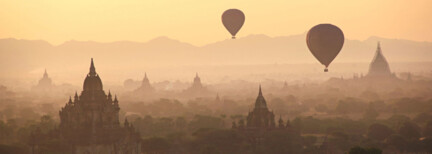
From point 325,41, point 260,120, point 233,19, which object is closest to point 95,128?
point 260,120

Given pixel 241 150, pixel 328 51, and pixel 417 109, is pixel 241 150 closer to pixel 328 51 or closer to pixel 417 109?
pixel 328 51

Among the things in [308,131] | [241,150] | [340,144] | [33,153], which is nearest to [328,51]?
[308,131]

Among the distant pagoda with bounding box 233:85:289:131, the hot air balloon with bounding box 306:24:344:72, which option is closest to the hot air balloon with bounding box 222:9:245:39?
the hot air balloon with bounding box 306:24:344:72

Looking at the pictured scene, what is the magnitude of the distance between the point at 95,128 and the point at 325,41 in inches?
2125

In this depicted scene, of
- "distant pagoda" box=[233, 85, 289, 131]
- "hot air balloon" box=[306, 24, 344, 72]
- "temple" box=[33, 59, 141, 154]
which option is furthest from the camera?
"hot air balloon" box=[306, 24, 344, 72]

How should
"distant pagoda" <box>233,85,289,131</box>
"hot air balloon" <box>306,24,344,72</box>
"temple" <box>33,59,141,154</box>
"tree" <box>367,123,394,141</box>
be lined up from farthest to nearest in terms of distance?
"hot air balloon" <box>306,24,344,72</box>, "tree" <box>367,123,394,141</box>, "distant pagoda" <box>233,85,289,131</box>, "temple" <box>33,59,141,154</box>

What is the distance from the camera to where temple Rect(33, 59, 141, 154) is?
81.9 metres

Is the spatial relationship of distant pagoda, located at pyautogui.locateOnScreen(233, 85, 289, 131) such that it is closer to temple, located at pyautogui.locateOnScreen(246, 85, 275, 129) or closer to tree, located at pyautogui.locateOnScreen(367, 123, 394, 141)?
temple, located at pyautogui.locateOnScreen(246, 85, 275, 129)

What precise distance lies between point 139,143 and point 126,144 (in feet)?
5.37

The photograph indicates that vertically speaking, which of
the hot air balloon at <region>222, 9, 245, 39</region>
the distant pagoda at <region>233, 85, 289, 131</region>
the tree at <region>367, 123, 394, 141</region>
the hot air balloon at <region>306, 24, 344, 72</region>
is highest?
the hot air balloon at <region>222, 9, 245, 39</region>

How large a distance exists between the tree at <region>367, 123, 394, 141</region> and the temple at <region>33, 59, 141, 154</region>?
1515 inches

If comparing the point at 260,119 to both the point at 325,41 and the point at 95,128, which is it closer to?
the point at 95,128

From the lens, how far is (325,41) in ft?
420

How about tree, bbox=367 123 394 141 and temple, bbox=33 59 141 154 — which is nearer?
temple, bbox=33 59 141 154
